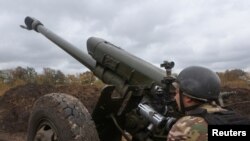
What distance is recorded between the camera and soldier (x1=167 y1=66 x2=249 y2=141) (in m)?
3.07

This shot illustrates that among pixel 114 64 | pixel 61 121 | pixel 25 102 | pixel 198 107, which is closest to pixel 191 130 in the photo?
pixel 198 107

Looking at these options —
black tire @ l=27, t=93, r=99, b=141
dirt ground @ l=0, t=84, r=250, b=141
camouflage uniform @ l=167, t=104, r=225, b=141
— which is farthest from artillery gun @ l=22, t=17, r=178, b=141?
dirt ground @ l=0, t=84, r=250, b=141

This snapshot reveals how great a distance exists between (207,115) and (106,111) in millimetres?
2654

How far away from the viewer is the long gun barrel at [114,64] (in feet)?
19.6

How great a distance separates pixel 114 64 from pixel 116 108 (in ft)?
3.66

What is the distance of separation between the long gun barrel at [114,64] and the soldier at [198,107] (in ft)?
6.72

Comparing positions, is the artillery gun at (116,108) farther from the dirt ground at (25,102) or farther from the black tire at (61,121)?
the dirt ground at (25,102)

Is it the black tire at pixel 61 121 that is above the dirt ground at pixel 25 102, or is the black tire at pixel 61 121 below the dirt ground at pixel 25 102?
below

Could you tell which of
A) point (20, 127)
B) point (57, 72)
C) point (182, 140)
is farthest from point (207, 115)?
point (57, 72)

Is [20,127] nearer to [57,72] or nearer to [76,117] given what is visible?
[76,117]

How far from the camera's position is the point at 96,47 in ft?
23.6

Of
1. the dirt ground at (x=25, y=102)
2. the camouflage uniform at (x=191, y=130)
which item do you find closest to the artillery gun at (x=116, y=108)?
the camouflage uniform at (x=191, y=130)

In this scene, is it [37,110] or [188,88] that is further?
[37,110]

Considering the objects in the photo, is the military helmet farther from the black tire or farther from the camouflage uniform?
the black tire
